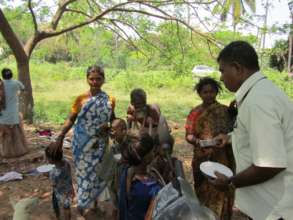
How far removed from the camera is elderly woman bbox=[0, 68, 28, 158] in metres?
6.38

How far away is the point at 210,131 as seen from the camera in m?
3.40

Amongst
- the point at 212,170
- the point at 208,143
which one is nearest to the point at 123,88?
the point at 208,143

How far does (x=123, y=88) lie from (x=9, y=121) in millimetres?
13051

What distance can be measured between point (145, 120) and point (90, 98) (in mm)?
534

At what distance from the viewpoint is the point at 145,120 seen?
11.2 feet

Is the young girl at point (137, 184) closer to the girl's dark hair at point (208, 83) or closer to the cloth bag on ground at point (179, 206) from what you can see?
the cloth bag on ground at point (179, 206)

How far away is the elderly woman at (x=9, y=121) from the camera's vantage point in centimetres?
638

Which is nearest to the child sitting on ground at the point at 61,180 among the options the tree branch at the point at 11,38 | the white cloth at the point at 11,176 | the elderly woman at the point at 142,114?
the elderly woman at the point at 142,114

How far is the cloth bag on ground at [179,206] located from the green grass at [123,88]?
9.12 meters

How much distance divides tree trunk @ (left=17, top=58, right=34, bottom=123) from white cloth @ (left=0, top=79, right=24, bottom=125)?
1.95m

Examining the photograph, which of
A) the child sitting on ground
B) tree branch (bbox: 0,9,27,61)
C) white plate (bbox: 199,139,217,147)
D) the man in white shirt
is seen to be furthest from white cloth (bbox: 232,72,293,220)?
tree branch (bbox: 0,9,27,61)

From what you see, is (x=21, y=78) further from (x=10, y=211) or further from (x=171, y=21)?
(x=10, y=211)

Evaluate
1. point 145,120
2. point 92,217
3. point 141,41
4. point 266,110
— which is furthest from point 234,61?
point 141,41

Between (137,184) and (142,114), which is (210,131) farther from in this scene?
(137,184)
